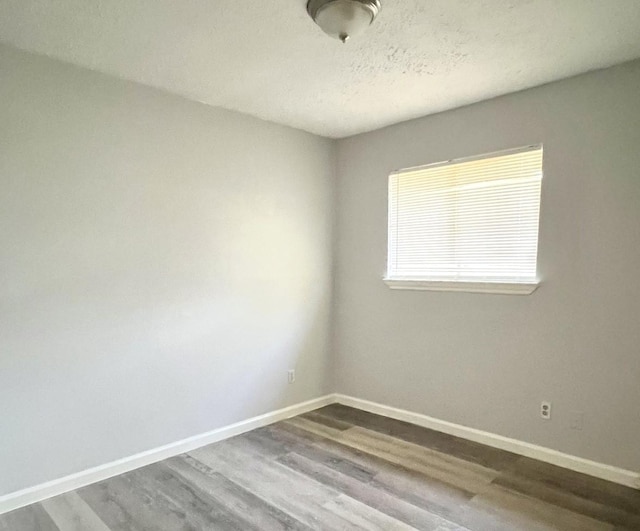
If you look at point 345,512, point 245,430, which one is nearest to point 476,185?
point 345,512

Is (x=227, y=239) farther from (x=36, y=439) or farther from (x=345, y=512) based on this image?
(x=345, y=512)

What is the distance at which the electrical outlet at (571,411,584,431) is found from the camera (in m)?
2.82

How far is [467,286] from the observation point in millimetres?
3342

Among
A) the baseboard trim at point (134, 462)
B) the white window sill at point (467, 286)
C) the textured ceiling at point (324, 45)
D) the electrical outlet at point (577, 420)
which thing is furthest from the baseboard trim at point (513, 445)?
the textured ceiling at point (324, 45)

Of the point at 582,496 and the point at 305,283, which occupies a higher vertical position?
the point at 305,283

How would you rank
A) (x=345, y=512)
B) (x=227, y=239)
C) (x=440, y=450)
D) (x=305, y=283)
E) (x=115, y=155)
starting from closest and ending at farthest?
(x=345, y=512) → (x=115, y=155) → (x=440, y=450) → (x=227, y=239) → (x=305, y=283)

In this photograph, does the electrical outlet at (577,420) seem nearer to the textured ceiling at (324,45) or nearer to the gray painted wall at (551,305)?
the gray painted wall at (551,305)

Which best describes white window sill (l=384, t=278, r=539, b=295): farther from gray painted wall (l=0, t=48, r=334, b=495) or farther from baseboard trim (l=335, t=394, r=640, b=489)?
baseboard trim (l=335, t=394, r=640, b=489)

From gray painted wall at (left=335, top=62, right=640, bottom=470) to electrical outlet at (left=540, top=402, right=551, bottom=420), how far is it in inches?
1.3

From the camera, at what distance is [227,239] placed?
134 inches

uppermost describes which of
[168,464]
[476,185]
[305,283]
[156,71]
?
[156,71]

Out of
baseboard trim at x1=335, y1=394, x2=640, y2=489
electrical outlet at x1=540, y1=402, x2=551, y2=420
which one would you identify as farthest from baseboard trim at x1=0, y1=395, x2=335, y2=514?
electrical outlet at x1=540, y1=402, x2=551, y2=420

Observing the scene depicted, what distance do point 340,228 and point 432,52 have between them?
2000 millimetres

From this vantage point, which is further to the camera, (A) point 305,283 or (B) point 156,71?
(A) point 305,283
